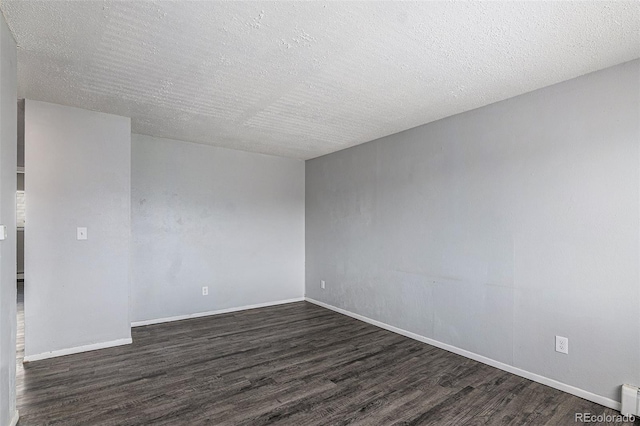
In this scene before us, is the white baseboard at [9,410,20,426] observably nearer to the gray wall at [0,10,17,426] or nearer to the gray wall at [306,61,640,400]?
the gray wall at [0,10,17,426]

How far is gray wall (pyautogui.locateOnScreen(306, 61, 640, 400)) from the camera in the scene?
2275 mm

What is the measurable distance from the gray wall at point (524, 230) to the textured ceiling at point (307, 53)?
305 mm

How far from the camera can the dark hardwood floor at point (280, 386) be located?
2154 millimetres

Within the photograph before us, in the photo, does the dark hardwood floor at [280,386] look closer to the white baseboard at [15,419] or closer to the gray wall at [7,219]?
the white baseboard at [15,419]

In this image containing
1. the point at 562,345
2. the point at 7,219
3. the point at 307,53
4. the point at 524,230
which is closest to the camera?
the point at 7,219

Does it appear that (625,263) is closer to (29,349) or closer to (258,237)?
(258,237)

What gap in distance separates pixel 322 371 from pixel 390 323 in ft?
4.62

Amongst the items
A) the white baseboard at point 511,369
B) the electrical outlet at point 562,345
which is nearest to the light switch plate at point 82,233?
the white baseboard at point 511,369

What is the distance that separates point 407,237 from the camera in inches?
150

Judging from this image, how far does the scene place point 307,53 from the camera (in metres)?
2.17

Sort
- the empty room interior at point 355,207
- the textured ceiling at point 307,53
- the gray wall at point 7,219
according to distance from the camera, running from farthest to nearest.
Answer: the empty room interior at point 355,207 < the gray wall at point 7,219 < the textured ceiling at point 307,53

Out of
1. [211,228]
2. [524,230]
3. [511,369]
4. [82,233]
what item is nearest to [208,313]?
[211,228]

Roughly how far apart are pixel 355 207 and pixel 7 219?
3.52m

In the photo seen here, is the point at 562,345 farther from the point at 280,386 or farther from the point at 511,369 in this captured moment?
the point at 280,386
